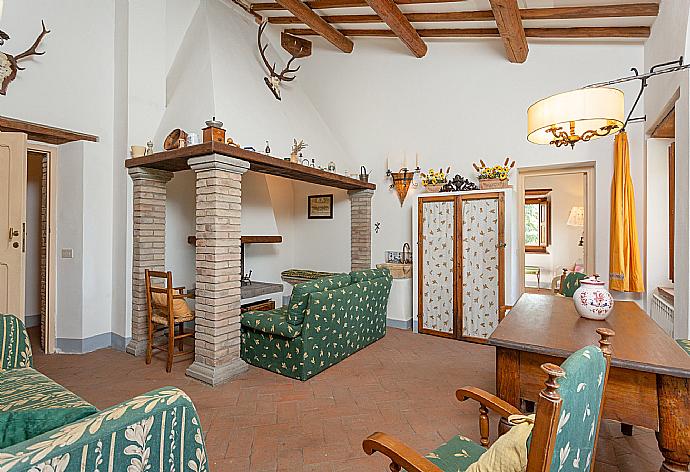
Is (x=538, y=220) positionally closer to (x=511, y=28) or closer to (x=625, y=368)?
(x=511, y=28)

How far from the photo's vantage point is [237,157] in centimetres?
337

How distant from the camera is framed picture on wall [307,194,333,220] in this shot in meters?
6.29

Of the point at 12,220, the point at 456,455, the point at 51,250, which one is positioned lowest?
the point at 456,455

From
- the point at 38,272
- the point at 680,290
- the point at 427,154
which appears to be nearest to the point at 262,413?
the point at 680,290

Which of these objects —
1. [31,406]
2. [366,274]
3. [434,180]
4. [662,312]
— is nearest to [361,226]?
[434,180]

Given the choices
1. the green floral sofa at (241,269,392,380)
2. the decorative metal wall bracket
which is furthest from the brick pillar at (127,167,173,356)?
the decorative metal wall bracket

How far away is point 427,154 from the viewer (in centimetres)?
521

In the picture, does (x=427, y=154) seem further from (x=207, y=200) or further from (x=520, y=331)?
(x=520, y=331)

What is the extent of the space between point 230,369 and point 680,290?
3.63m

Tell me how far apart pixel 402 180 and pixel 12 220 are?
4416 millimetres

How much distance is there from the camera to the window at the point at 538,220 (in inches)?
294

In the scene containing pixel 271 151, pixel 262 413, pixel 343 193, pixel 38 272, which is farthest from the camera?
pixel 343 193

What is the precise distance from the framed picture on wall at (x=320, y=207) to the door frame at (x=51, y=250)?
358cm

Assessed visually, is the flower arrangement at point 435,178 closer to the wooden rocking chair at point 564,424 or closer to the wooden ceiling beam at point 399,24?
the wooden ceiling beam at point 399,24
